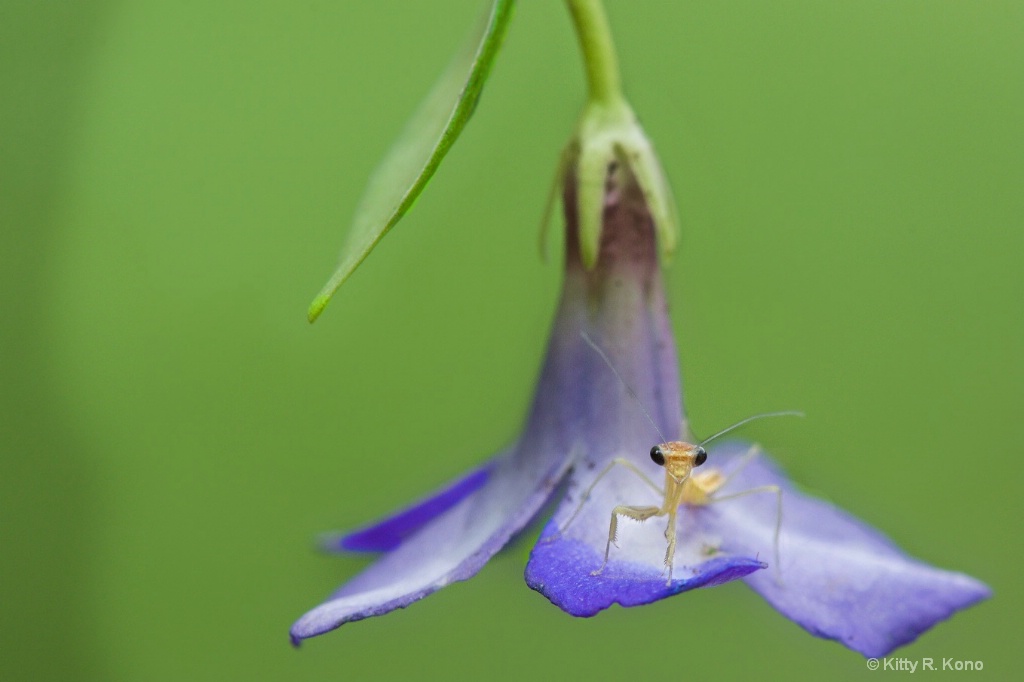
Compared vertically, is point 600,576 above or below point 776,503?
above

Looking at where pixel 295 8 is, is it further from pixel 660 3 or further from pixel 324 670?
pixel 324 670

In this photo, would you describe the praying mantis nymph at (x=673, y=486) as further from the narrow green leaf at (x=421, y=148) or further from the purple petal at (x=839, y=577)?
→ the narrow green leaf at (x=421, y=148)

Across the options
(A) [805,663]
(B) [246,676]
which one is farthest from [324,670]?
(A) [805,663]

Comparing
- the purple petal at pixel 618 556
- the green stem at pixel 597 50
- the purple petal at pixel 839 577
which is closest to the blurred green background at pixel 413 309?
the purple petal at pixel 839 577

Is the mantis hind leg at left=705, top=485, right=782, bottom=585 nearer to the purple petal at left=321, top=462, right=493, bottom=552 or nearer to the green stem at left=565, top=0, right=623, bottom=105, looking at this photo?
the purple petal at left=321, top=462, right=493, bottom=552

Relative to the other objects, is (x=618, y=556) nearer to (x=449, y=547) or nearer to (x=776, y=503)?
(x=449, y=547)

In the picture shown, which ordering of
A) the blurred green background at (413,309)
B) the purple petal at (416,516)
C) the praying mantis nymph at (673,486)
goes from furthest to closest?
the blurred green background at (413,309), the purple petal at (416,516), the praying mantis nymph at (673,486)

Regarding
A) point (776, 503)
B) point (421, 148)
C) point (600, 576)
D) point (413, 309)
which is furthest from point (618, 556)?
point (413, 309)
